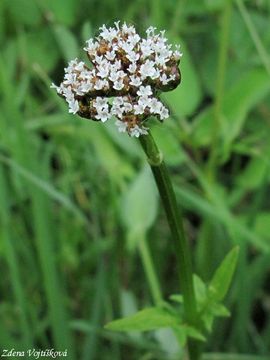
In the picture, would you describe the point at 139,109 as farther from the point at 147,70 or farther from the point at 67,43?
the point at 67,43

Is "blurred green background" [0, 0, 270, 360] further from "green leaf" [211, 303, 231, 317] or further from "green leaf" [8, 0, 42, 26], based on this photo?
"green leaf" [211, 303, 231, 317]

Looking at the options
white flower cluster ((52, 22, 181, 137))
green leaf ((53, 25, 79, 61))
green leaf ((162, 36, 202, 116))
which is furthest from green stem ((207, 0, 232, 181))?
white flower cluster ((52, 22, 181, 137))

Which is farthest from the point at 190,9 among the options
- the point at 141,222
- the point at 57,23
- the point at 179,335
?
the point at 179,335

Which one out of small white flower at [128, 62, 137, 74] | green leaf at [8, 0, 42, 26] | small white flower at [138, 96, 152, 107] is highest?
green leaf at [8, 0, 42, 26]

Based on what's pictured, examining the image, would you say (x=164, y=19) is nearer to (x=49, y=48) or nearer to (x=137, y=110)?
(x=49, y=48)

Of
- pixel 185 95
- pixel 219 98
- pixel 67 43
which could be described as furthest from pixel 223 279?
pixel 67 43

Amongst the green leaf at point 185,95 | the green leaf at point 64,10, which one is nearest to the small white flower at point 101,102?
the green leaf at point 185,95

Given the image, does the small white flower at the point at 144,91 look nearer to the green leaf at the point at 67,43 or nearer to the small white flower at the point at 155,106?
the small white flower at the point at 155,106
